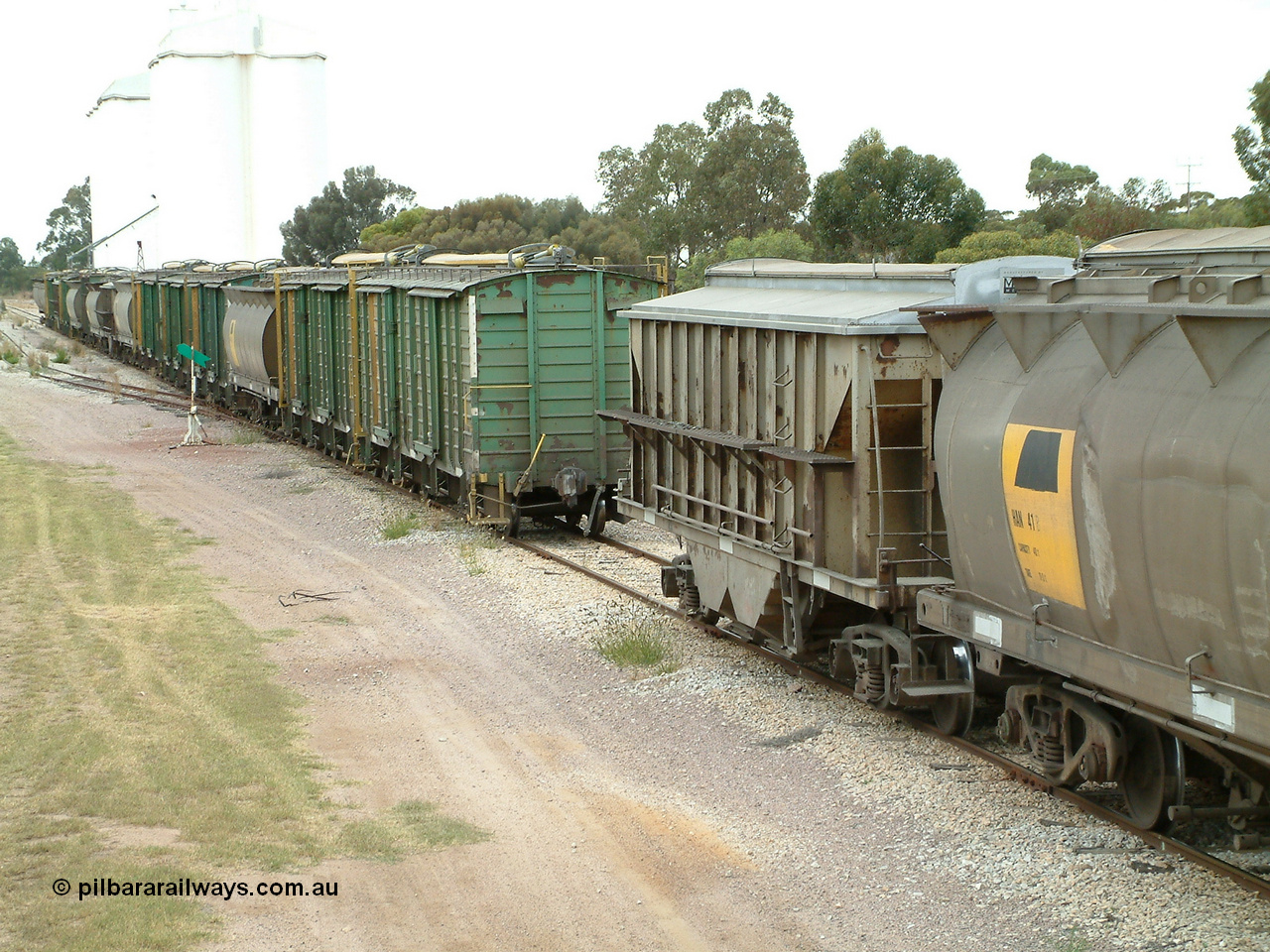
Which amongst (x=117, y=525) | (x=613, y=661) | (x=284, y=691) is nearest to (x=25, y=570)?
(x=117, y=525)

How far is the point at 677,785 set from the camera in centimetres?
923

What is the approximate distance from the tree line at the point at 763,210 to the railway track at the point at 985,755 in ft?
64.1

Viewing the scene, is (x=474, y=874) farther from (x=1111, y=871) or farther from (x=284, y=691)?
(x=284, y=691)

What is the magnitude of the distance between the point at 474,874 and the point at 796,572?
3.81 m

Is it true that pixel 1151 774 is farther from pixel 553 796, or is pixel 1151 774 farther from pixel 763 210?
pixel 763 210

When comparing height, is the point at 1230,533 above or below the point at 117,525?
above

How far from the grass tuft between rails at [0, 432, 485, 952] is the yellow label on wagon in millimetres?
3754

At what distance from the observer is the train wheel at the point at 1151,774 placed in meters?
7.47

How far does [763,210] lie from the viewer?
71.9 meters

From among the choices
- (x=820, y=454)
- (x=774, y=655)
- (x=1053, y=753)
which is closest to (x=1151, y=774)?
(x=1053, y=753)

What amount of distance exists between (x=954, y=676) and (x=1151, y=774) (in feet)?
6.59

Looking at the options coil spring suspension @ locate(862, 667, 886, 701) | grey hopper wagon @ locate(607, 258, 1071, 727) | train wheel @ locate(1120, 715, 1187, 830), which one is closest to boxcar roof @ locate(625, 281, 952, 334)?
grey hopper wagon @ locate(607, 258, 1071, 727)

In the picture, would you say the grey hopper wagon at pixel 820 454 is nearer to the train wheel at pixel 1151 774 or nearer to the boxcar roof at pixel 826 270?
the boxcar roof at pixel 826 270

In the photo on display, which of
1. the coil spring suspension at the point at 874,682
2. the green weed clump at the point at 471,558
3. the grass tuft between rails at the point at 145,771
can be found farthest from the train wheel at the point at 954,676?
the green weed clump at the point at 471,558
